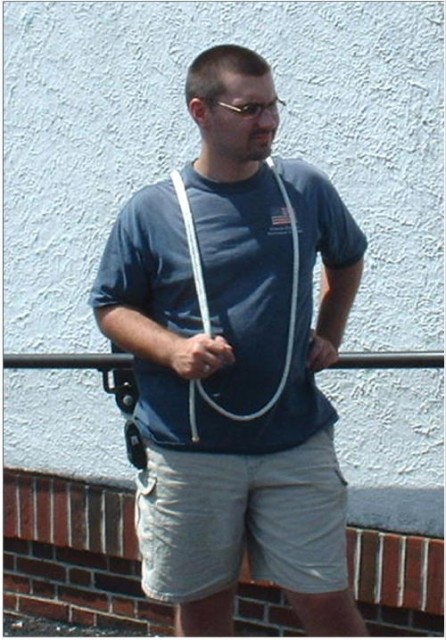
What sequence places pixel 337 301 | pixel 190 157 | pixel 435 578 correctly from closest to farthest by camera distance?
1. pixel 337 301
2. pixel 435 578
3. pixel 190 157

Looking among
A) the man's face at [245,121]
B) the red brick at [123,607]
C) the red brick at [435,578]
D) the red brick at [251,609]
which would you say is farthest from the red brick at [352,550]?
the man's face at [245,121]

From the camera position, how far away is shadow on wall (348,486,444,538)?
415 centimetres

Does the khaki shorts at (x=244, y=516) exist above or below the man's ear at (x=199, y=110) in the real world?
below

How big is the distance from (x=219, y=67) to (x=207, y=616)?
1186mm

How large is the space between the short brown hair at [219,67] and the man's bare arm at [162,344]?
0.49 m

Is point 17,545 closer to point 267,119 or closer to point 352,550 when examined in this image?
point 352,550

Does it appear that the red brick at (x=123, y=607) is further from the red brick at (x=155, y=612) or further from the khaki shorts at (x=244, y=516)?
the khaki shorts at (x=244, y=516)

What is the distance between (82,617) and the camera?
4824 mm

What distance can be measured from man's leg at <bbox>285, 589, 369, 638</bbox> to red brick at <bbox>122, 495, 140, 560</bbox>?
1315 mm

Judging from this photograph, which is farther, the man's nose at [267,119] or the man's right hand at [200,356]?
the man's nose at [267,119]

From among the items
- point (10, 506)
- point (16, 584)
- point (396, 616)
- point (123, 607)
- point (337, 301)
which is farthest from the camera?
point (16, 584)

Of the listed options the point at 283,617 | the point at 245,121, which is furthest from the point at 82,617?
the point at 245,121

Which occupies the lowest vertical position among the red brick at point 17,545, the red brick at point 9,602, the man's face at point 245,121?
the red brick at point 9,602

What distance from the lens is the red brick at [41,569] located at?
485 centimetres
